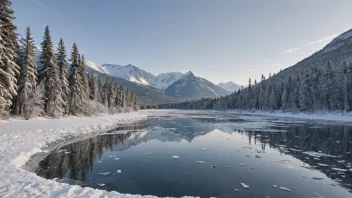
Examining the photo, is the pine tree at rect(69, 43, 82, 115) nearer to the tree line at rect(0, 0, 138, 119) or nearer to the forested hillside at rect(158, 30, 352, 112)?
the tree line at rect(0, 0, 138, 119)

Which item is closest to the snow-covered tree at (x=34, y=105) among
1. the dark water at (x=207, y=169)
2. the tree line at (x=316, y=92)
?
the dark water at (x=207, y=169)

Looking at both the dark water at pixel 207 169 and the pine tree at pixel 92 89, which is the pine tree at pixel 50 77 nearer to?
the pine tree at pixel 92 89

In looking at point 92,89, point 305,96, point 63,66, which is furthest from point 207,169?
point 305,96

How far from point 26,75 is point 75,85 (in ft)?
43.9

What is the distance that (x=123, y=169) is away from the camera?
1198 centimetres

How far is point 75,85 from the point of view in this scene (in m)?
45.1

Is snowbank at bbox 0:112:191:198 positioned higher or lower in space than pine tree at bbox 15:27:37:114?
lower

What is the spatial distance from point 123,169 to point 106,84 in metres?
68.6

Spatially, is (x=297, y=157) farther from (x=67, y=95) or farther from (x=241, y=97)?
(x=241, y=97)

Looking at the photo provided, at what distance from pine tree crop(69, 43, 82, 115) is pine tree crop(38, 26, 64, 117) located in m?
6.75

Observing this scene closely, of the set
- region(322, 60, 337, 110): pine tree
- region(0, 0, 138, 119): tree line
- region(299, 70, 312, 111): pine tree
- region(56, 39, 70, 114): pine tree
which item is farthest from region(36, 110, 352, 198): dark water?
region(299, 70, 312, 111): pine tree

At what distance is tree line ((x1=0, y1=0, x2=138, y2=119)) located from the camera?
77.6ft

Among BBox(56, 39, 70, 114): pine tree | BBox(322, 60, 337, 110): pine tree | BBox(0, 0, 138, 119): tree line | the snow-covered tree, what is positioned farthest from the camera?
BBox(322, 60, 337, 110): pine tree

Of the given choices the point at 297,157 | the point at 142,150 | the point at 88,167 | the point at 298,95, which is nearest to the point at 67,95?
the point at 142,150
